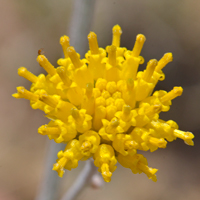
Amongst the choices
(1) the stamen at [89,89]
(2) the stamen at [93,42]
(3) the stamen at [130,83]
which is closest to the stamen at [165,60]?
(3) the stamen at [130,83]

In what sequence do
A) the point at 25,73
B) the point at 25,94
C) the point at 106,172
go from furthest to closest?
the point at 25,73
the point at 25,94
the point at 106,172

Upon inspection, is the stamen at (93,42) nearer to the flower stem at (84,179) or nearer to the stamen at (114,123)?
the stamen at (114,123)

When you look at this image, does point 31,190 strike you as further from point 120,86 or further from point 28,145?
point 120,86

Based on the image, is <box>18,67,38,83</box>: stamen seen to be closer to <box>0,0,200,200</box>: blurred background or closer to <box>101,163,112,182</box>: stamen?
<box>101,163,112,182</box>: stamen

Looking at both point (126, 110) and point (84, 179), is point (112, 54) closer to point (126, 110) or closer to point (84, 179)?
point (126, 110)

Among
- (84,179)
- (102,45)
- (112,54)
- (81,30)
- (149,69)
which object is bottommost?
(84,179)

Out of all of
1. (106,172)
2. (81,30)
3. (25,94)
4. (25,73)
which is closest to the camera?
(106,172)

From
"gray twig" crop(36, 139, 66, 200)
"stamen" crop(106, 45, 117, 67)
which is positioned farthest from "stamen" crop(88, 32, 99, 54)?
"gray twig" crop(36, 139, 66, 200)

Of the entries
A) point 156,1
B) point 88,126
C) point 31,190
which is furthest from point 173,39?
point 31,190

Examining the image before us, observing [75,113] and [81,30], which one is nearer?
[75,113]

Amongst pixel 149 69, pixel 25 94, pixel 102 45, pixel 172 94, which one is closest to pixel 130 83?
pixel 149 69
